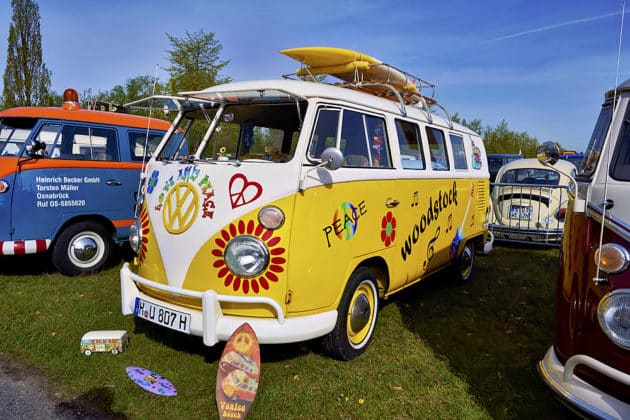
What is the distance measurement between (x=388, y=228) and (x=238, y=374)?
1955 mm

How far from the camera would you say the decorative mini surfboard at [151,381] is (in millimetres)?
3449

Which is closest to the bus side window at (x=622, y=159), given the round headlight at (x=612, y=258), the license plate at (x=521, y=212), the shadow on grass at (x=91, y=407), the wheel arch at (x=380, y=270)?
the round headlight at (x=612, y=258)

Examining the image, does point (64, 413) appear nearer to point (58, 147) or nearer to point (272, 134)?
point (272, 134)

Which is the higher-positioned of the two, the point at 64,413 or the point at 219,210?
the point at 219,210

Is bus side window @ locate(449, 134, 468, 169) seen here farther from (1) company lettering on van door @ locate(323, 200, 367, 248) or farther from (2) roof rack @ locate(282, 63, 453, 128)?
(1) company lettering on van door @ locate(323, 200, 367, 248)

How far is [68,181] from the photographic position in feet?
20.8

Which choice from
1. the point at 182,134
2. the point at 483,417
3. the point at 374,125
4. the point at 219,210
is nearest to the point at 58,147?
the point at 182,134

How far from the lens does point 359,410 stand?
129 inches

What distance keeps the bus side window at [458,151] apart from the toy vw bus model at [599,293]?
9.86ft

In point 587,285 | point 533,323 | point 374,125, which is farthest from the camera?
point 533,323

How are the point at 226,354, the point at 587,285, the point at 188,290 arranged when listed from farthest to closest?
the point at 188,290 < the point at 226,354 < the point at 587,285

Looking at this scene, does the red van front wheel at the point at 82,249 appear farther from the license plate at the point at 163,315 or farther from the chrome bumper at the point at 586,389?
the chrome bumper at the point at 586,389

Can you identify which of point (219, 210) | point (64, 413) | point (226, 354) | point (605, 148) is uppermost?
point (605, 148)

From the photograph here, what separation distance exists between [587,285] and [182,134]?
143 inches
